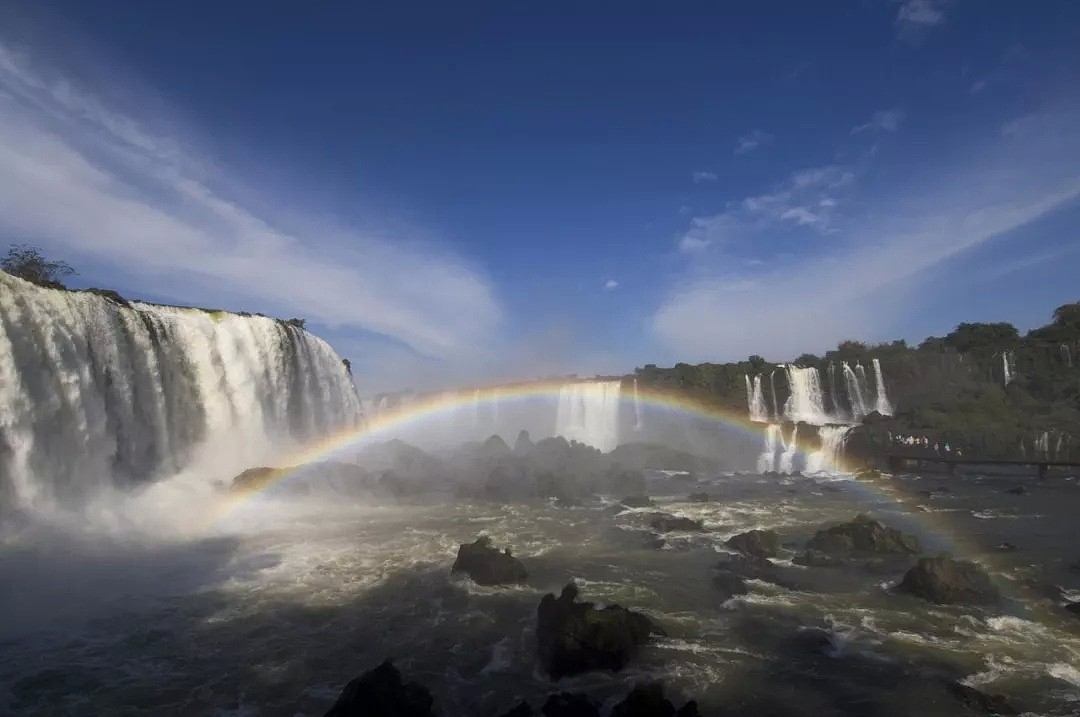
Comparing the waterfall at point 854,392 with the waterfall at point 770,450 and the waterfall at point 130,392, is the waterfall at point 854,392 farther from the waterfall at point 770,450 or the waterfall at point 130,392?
the waterfall at point 130,392

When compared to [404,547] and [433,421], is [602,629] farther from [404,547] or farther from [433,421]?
[433,421]

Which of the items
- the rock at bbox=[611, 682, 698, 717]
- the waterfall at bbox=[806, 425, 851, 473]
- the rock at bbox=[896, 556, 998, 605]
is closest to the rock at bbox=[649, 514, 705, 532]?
the rock at bbox=[896, 556, 998, 605]

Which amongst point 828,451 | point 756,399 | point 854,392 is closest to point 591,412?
point 756,399

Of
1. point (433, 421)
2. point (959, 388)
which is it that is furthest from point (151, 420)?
point (959, 388)

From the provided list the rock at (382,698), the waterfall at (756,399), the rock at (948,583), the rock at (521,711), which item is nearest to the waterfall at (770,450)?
the waterfall at (756,399)

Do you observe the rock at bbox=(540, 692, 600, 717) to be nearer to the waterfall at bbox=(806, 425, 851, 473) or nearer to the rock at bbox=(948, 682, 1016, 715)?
the rock at bbox=(948, 682, 1016, 715)

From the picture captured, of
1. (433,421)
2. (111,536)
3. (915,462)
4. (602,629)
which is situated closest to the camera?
(602,629)
